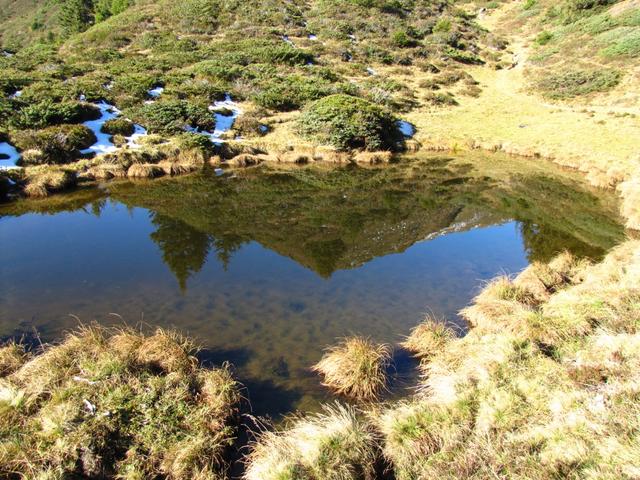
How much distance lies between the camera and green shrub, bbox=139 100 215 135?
29.2m

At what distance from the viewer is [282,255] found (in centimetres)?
1516

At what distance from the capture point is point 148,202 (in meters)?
20.0

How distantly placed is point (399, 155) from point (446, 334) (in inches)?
929

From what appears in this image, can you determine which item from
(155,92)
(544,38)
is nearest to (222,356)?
(155,92)

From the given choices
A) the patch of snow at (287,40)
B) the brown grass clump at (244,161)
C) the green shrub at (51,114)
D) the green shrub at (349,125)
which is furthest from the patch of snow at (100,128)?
the patch of snow at (287,40)

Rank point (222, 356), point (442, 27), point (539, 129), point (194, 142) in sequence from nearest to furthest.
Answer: point (222, 356), point (194, 142), point (539, 129), point (442, 27)

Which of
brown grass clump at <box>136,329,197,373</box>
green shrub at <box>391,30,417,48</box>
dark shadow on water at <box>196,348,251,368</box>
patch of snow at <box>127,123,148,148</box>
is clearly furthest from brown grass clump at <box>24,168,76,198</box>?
green shrub at <box>391,30,417,48</box>

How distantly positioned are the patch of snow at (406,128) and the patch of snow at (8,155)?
27.4 meters

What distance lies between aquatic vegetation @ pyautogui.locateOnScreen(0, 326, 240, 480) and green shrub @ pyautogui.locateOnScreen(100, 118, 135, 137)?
74.8 ft

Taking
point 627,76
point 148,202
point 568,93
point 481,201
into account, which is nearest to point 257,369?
point 148,202

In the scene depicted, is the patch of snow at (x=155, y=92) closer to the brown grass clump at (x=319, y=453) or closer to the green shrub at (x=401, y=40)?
the brown grass clump at (x=319, y=453)

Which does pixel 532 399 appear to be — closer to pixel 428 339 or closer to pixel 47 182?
pixel 428 339

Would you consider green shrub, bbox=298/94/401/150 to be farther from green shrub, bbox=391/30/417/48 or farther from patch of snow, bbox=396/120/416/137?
green shrub, bbox=391/30/417/48

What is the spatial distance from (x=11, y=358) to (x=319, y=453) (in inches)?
266
